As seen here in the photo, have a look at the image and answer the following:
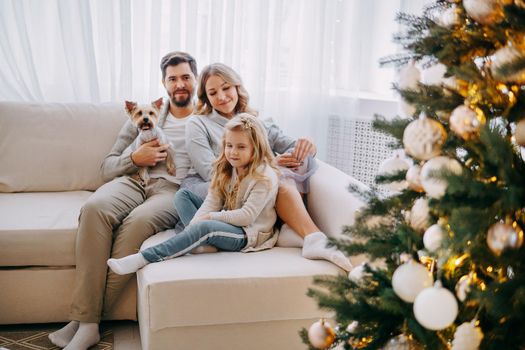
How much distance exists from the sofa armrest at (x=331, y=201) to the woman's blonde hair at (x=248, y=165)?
21cm

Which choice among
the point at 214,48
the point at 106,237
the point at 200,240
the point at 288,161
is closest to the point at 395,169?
the point at 200,240

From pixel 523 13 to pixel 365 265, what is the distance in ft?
1.88

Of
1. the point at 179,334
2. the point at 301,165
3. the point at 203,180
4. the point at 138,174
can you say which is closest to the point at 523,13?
the point at 179,334

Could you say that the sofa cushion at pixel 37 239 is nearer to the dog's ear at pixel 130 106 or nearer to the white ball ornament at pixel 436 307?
the dog's ear at pixel 130 106

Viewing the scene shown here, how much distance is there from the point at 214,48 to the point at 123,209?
130 centimetres

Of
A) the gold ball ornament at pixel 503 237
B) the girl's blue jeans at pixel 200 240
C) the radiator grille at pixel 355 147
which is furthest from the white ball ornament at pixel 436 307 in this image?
the radiator grille at pixel 355 147

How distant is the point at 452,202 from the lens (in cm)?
108

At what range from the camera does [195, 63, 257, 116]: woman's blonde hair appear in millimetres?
2818

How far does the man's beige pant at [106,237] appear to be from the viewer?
246 centimetres

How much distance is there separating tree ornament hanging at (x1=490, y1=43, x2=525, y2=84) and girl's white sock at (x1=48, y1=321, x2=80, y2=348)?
1.95m

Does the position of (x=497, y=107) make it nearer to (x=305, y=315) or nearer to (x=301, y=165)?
(x=305, y=315)

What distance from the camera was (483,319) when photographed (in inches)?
47.6

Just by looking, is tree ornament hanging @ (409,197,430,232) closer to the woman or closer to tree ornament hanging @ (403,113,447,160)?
tree ornament hanging @ (403,113,447,160)

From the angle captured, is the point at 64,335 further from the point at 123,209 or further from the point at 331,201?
the point at 331,201
